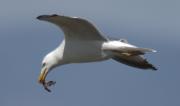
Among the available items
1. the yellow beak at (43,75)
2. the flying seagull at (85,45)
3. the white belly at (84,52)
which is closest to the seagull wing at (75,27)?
the flying seagull at (85,45)

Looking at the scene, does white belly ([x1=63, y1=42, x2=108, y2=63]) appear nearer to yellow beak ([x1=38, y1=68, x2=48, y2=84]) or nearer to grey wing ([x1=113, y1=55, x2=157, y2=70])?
grey wing ([x1=113, y1=55, x2=157, y2=70])

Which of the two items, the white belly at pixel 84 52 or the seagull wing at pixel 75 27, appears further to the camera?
the white belly at pixel 84 52

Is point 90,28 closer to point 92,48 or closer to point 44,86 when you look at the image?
point 92,48

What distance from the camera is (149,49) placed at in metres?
25.8

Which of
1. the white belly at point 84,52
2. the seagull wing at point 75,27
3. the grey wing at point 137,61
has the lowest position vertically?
the white belly at point 84,52

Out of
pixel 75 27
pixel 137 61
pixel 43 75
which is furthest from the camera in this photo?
pixel 43 75

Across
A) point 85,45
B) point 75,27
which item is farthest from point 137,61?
point 75,27

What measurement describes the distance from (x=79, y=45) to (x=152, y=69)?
2.05 meters

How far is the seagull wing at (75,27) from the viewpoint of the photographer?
26.0m

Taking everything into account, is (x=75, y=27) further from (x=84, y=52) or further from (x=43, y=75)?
(x=43, y=75)

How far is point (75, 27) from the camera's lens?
26.5 meters

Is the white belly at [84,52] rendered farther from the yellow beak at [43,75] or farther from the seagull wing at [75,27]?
the yellow beak at [43,75]

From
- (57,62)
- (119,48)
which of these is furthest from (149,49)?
(57,62)

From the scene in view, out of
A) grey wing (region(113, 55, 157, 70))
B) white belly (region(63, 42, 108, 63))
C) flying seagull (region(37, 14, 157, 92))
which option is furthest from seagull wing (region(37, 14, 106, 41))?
grey wing (region(113, 55, 157, 70))
